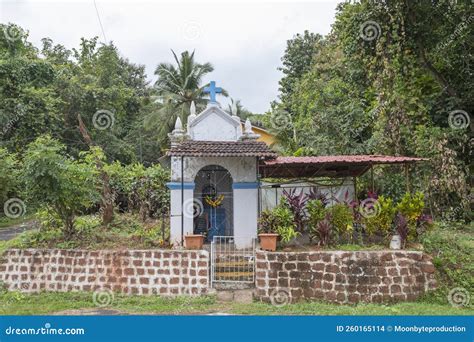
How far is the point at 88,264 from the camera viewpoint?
10195 mm

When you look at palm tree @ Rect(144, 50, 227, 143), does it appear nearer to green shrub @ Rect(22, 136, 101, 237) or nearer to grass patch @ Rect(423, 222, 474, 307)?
green shrub @ Rect(22, 136, 101, 237)

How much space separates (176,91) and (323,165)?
19.3m

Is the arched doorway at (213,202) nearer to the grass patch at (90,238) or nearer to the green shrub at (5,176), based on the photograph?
the grass patch at (90,238)

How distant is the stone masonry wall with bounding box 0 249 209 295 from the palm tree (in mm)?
17103

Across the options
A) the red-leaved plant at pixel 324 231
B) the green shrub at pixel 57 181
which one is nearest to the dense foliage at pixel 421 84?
the red-leaved plant at pixel 324 231

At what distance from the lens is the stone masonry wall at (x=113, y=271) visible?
32.7 ft

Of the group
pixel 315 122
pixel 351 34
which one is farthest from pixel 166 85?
pixel 351 34

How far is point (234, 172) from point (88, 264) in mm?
4373

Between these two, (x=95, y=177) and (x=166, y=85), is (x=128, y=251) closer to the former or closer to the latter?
(x=95, y=177)

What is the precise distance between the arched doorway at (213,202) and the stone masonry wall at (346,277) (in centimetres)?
285

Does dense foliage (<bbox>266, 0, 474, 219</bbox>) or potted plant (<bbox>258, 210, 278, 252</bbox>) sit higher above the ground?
dense foliage (<bbox>266, 0, 474, 219</bbox>)

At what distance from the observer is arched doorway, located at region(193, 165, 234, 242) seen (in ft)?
40.1

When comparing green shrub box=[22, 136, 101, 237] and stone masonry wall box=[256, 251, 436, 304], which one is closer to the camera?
stone masonry wall box=[256, 251, 436, 304]

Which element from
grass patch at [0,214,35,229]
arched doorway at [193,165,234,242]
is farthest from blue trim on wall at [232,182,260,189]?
grass patch at [0,214,35,229]
